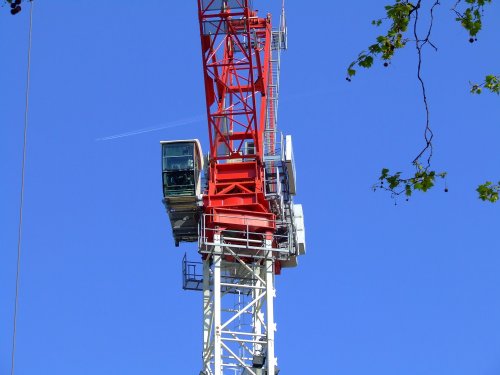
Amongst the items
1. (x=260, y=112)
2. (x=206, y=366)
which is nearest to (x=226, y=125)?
(x=260, y=112)

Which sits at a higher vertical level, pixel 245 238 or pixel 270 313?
pixel 245 238

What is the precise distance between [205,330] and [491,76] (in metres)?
53.4

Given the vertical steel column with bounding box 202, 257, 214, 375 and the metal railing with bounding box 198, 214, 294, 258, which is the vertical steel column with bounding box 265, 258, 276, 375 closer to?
the metal railing with bounding box 198, 214, 294, 258

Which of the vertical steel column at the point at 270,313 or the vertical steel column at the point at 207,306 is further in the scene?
the vertical steel column at the point at 207,306

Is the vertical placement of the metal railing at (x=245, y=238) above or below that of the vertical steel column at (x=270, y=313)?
above

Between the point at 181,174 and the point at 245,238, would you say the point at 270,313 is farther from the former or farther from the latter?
the point at 181,174

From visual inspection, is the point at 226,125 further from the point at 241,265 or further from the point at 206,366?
the point at 206,366

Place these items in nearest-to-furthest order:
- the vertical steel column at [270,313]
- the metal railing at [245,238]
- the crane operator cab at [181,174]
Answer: the vertical steel column at [270,313] < the crane operator cab at [181,174] < the metal railing at [245,238]

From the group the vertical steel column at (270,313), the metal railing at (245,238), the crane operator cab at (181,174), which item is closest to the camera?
the vertical steel column at (270,313)

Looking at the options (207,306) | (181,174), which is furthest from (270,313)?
(181,174)

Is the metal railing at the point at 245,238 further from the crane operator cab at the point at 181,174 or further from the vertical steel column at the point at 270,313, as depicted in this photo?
the crane operator cab at the point at 181,174

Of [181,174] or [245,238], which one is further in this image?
[245,238]

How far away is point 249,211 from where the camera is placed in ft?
256

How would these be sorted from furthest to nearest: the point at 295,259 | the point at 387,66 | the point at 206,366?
the point at 295,259, the point at 206,366, the point at 387,66
